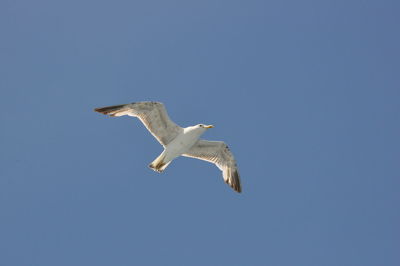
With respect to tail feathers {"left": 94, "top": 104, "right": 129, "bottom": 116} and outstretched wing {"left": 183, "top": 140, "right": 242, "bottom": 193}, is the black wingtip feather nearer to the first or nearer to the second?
tail feathers {"left": 94, "top": 104, "right": 129, "bottom": 116}

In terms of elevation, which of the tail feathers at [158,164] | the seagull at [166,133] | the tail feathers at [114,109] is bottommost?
the tail feathers at [158,164]

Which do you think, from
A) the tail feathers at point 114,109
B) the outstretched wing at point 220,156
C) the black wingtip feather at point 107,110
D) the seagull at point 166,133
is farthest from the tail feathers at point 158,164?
the black wingtip feather at point 107,110

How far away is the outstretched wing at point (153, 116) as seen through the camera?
20.4 meters

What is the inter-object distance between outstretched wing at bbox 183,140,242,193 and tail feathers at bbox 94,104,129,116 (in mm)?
3245

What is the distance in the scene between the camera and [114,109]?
67.1 ft

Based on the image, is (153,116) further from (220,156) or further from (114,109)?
(220,156)

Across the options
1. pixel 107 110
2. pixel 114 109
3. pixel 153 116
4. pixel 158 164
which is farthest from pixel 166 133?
pixel 107 110

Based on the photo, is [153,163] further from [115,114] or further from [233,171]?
[233,171]

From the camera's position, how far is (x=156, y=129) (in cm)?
2112

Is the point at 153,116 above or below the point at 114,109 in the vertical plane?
below

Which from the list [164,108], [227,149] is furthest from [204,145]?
[164,108]

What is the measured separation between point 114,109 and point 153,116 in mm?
1361

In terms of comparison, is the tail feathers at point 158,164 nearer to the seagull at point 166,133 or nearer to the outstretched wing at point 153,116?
the seagull at point 166,133

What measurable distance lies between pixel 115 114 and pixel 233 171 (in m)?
5.33
